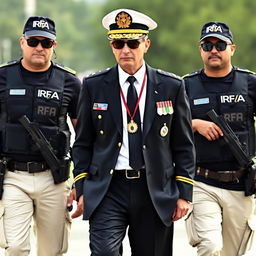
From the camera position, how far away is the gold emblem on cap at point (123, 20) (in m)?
7.25

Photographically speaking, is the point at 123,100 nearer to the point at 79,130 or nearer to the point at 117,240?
the point at 79,130

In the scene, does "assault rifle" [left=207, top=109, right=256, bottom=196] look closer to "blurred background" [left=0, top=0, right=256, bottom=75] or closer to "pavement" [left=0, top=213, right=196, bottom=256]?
"pavement" [left=0, top=213, right=196, bottom=256]

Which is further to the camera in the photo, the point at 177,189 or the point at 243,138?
the point at 243,138

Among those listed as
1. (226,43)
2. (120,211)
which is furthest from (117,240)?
(226,43)

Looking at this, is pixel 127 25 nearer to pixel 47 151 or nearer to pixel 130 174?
pixel 130 174

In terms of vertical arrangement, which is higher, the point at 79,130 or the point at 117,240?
the point at 79,130

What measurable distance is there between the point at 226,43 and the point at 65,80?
1.37 meters

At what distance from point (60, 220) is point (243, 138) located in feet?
5.38

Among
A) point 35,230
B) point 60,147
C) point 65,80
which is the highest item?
point 65,80

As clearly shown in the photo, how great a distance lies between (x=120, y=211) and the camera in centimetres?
714

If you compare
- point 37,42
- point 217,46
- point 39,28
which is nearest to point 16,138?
point 37,42

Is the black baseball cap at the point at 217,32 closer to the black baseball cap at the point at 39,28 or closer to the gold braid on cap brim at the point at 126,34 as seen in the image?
the black baseball cap at the point at 39,28

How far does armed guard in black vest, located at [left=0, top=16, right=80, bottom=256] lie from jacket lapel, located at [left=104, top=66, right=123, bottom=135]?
1.09 metres

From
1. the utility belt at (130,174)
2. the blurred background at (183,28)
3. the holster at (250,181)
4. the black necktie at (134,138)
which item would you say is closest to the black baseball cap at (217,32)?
the holster at (250,181)
